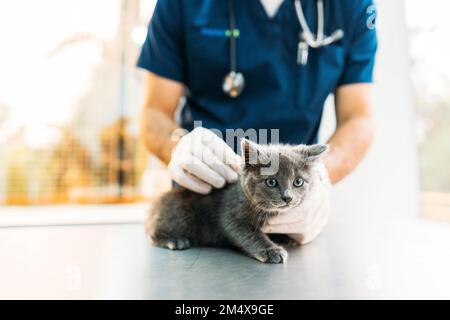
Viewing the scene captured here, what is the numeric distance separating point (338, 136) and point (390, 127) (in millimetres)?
867

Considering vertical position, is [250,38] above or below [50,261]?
above

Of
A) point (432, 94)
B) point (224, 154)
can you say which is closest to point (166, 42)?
point (224, 154)

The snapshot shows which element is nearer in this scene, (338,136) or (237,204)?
(237,204)

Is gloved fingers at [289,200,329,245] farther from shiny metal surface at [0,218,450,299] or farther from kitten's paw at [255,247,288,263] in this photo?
kitten's paw at [255,247,288,263]

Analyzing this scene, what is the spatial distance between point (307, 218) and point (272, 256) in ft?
0.61

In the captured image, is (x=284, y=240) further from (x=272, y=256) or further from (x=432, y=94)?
(x=432, y=94)

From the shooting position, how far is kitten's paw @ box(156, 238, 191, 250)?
0.86 metres

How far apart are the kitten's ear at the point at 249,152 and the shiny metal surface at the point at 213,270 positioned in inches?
8.5

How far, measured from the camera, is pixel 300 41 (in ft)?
3.92

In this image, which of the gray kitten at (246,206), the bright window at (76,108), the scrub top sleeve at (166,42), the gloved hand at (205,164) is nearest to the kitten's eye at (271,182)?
the gray kitten at (246,206)

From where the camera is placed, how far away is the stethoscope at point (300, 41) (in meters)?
1.13

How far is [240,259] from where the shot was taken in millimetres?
785
